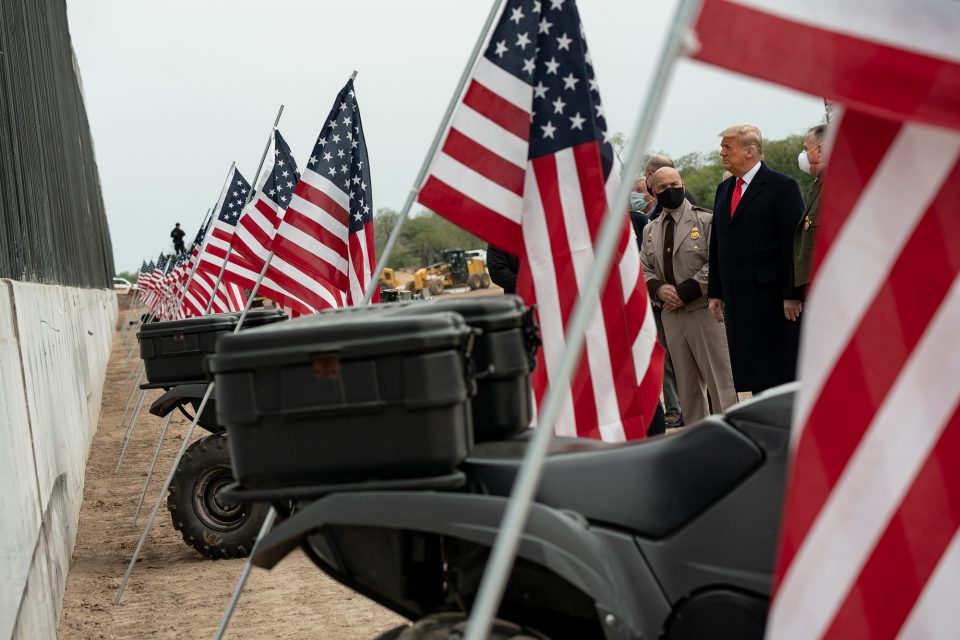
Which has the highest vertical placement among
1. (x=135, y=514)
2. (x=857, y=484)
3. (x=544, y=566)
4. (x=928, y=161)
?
(x=928, y=161)

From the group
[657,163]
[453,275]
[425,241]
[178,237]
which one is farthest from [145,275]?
[425,241]

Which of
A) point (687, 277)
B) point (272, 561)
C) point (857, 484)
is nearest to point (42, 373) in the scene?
point (687, 277)

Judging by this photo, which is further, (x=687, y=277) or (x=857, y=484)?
(x=687, y=277)

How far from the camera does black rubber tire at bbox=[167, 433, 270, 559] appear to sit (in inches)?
306

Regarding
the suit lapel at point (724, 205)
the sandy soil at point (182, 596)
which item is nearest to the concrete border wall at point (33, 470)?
the sandy soil at point (182, 596)

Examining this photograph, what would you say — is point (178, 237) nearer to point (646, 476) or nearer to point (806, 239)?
point (806, 239)

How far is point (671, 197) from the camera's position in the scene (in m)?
8.60

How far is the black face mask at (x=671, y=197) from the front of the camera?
8.58 meters

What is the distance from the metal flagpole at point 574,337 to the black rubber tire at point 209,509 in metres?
5.82

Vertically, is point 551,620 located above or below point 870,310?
below

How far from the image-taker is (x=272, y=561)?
10.9 ft

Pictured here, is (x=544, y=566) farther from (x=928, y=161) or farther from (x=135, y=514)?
(x=135, y=514)

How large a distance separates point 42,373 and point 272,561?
5430mm

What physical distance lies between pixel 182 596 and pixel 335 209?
2.58m
